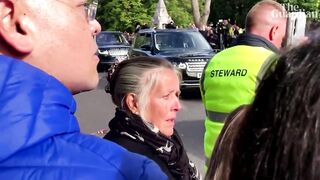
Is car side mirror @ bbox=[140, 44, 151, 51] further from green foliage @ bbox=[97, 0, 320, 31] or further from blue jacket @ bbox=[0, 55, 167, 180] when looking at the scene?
green foliage @ bbox=[97, 0, 320, 31]

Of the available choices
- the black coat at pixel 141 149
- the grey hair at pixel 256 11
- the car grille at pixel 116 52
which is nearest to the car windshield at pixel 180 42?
the car grille at pixel 116 52

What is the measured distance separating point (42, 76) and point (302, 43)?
0.61m

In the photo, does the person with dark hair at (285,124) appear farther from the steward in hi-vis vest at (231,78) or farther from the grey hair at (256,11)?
the grey hair at (256,11)

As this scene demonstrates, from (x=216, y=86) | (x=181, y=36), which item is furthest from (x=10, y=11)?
(x=181, y=36)

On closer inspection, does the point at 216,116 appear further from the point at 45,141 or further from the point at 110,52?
the point at 110,52

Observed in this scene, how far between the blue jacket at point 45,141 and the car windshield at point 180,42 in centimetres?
1367

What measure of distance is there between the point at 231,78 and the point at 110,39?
2208cm

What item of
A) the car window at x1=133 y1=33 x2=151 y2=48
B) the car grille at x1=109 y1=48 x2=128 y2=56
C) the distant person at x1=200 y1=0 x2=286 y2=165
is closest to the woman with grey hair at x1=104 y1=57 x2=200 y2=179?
the distant person at x1=200 y1=0 x2=286 y2=165

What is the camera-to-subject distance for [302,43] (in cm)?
115

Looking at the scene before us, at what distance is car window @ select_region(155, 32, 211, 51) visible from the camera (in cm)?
1527

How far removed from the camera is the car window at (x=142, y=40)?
16.1 m

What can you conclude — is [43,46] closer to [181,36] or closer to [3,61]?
[3,61]

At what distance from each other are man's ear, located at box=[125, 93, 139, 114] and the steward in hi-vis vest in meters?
0.84

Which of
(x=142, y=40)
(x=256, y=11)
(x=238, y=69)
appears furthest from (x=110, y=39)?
(x=238, y=69)
